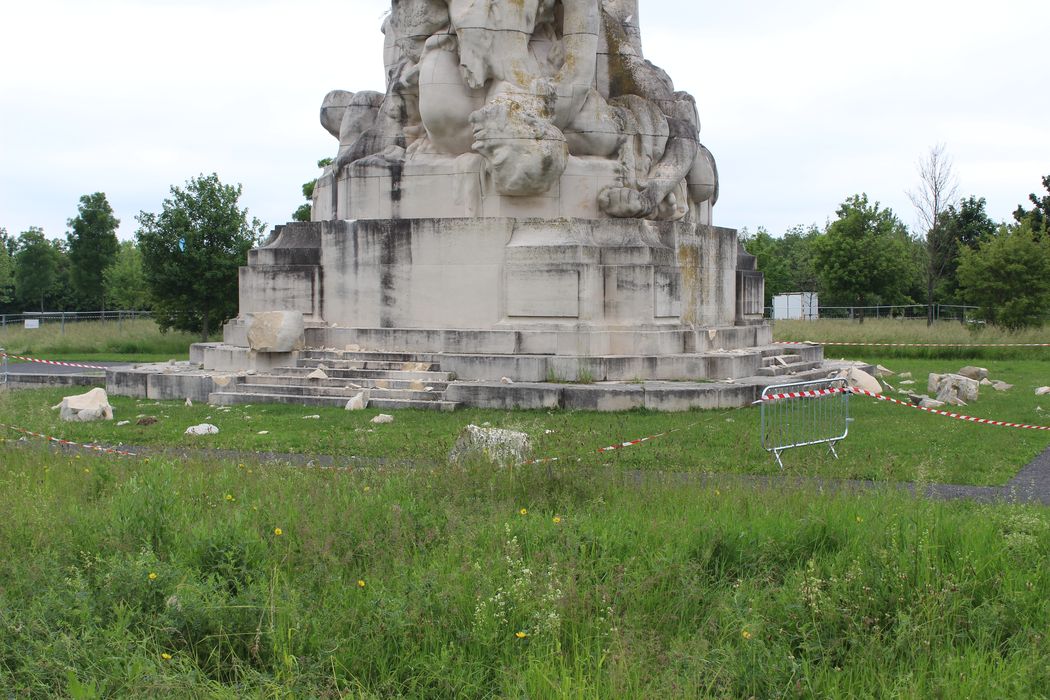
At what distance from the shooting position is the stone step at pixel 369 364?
14.8m

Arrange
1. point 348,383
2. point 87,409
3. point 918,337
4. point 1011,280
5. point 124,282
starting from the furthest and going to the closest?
point 124,282, point 1011,280, point 918,337, point 348,383, point 87,409

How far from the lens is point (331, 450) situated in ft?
34.3

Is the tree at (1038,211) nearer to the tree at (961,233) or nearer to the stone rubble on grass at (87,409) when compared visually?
the tree at (961,233)

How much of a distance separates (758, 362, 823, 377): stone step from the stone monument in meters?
0.15

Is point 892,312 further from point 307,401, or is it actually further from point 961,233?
point 307,401

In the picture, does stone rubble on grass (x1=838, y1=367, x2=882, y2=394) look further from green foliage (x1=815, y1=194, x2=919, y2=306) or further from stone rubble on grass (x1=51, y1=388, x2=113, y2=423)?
green foliage (x1=815, y1=194, x2=919, y2=306)

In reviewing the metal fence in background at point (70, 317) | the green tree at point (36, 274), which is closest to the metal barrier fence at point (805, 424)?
the metal fence in background at point (70, 317)

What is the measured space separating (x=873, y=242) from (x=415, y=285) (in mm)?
33397

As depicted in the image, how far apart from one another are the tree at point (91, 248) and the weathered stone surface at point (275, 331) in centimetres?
4653

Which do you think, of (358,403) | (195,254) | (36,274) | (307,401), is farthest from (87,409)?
(36,274)

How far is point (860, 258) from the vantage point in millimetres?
44594

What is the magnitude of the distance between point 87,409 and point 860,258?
1474 inches

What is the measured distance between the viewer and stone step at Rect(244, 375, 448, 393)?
14336 mm

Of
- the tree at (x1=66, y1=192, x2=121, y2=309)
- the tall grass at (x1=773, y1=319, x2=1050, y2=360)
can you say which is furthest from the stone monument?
the tree at (x1=66, y1=192, x2=121, y2=309)
